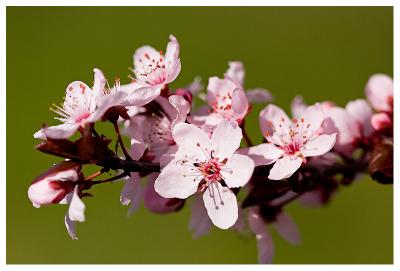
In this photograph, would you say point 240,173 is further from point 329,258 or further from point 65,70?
point 65,70

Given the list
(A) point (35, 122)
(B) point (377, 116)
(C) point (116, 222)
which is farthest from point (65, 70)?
(B) point (377, 116)

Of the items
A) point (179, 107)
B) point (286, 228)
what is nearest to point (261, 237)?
point (286, 228)

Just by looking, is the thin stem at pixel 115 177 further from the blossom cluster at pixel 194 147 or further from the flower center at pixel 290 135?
the flower center at pixel 290 135

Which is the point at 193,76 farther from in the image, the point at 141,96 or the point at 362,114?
the point at 141,96

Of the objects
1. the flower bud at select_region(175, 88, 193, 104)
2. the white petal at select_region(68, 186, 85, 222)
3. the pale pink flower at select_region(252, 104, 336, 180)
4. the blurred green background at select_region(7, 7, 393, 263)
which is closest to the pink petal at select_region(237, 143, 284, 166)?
the pale pink flower at select_region(252, 104, 336, 180)

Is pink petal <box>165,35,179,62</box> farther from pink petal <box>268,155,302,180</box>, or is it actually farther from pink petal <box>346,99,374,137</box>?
pink petal <box>346,99,374,137</box>

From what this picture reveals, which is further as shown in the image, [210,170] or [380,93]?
[380,93]
